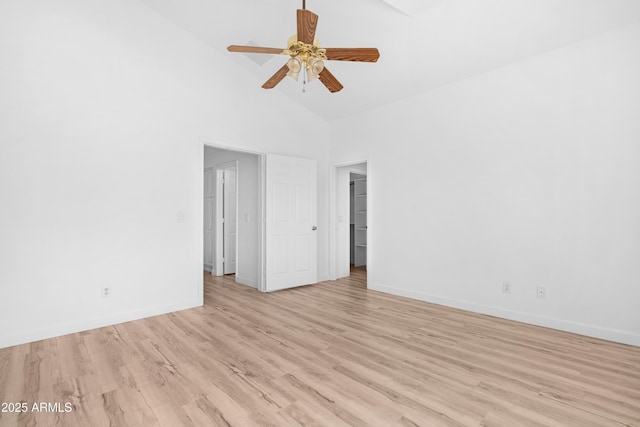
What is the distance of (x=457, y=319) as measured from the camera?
3.49 m

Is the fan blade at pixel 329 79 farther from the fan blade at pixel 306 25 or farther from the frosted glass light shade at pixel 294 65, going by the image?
the fan blade at pixel 306 25

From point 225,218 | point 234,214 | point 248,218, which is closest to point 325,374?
point 248,218

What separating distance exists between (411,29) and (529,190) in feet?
7.11

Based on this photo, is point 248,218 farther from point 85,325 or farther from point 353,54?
point 353,54

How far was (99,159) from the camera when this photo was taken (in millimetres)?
3307

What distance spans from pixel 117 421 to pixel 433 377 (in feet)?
6.69

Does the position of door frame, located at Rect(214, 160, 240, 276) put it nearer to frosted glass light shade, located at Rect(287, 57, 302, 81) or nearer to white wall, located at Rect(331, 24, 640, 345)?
white wall, located at Rect(331, 24, 640, 345)

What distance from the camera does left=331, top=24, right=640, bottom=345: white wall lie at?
112 inches

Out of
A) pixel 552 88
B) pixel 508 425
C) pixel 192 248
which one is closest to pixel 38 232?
pixel 192 248

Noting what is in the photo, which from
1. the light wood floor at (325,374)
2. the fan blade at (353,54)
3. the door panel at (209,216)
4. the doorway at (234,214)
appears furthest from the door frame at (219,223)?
the fan blade at (353,54)

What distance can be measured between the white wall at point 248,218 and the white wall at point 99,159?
92cm

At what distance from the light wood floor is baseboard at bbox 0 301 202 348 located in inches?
3.6

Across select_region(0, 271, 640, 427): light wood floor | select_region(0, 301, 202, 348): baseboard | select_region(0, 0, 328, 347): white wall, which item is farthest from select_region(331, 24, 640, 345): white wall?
select_region(0, 301, 202, 348): baseboard

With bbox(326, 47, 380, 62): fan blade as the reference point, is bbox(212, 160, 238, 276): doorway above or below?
below
